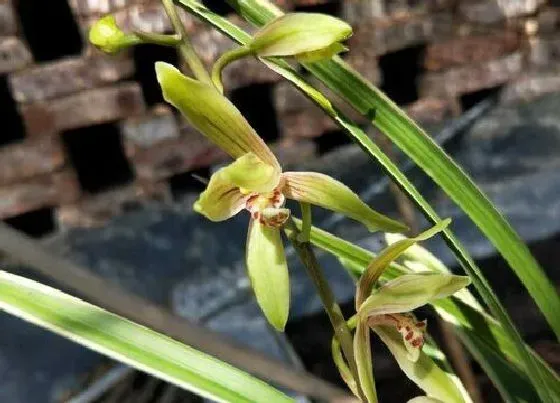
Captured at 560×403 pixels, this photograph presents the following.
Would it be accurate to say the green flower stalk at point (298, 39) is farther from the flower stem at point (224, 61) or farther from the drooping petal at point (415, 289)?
the drooping petal at point (415, 289)

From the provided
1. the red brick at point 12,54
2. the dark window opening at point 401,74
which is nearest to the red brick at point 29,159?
the red brick at point 12,54

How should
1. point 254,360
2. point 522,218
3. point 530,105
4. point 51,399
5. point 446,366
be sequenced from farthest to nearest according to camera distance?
point 530,105 → point 522,218 → point 51,399 → point 446,366 → point 254,360

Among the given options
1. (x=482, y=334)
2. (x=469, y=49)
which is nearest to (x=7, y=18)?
(x=469, y=49)

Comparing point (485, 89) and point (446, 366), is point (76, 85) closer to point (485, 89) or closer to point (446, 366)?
point (485, 89)

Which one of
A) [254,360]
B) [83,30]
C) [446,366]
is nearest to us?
[254,360]

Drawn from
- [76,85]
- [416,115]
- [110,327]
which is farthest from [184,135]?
[110,327]

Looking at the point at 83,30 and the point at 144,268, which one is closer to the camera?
the point at 144,268

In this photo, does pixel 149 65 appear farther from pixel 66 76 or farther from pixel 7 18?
pixel 7 18
